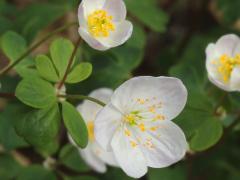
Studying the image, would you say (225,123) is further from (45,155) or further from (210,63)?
(45,155)

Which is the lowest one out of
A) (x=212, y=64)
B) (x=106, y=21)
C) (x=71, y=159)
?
(x=71, y=159)

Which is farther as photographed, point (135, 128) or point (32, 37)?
point (32, 37)

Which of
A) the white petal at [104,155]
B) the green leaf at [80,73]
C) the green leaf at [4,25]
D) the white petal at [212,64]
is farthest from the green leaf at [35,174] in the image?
the white petal at [212,64]

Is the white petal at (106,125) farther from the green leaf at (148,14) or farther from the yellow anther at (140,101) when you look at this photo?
the green leaf at (148,14)

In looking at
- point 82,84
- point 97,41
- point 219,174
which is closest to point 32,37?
point 82,84

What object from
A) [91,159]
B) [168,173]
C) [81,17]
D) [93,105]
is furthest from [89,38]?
[168,173]

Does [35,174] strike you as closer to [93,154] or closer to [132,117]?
[93,154]
